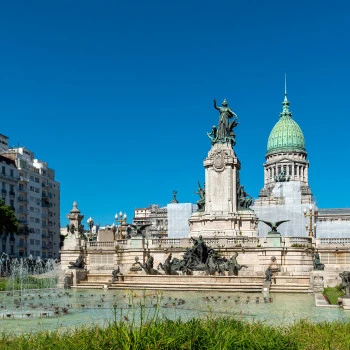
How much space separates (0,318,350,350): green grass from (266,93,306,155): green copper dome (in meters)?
140

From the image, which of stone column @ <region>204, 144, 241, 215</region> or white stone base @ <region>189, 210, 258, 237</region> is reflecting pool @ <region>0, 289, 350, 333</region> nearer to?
white stone base @ <region>189, 210, 258, 237</region>

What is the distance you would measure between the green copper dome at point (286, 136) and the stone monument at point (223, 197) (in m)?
91.9

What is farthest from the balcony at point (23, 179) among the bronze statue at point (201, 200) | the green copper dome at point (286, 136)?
the green copper dome at point (286, 136)

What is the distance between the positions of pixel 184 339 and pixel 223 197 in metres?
47.6

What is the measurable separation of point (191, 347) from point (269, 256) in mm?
33818

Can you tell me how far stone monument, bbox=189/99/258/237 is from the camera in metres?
57.2

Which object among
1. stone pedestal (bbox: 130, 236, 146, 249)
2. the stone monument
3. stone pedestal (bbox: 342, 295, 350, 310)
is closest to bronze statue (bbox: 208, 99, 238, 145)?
the stone monument

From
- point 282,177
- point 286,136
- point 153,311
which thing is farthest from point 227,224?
point 286,136

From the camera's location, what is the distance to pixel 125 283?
3909cm

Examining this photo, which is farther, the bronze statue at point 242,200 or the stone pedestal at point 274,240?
the bronze statue at point 242,200

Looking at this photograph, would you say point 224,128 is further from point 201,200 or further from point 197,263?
point 197,263

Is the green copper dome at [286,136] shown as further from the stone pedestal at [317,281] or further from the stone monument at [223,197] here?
the stone pedestal at [317,281]

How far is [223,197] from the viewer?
192 feet

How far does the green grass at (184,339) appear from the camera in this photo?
1068 centimetres
